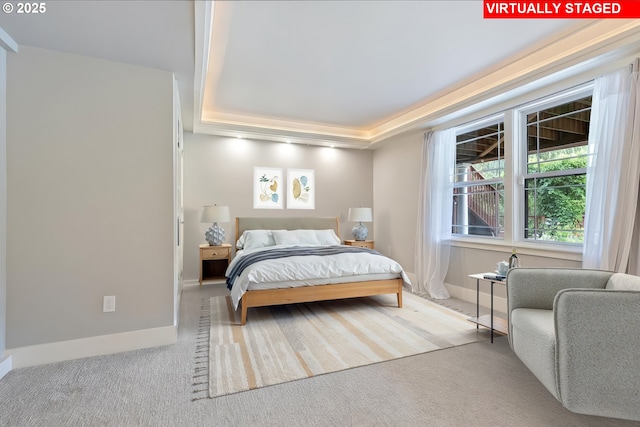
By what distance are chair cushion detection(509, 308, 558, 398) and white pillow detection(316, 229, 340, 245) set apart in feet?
10.1

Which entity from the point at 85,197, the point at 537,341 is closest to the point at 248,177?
the point at 85,197

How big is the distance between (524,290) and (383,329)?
1.27 meters

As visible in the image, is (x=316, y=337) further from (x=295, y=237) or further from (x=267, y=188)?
(x=267, y=188)

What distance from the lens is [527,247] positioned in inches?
129

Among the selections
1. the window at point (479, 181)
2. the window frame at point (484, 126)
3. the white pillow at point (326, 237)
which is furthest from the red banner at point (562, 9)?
the white pillow at point (326, 237)

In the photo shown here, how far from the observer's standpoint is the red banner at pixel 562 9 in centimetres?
227

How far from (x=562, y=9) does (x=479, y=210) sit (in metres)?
2.32

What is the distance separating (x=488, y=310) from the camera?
3.54 m

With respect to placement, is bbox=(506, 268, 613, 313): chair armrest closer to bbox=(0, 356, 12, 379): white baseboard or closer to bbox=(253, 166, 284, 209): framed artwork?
bbox=(0, 356, 12, 379): white baseboard

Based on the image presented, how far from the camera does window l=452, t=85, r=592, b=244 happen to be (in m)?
3.00

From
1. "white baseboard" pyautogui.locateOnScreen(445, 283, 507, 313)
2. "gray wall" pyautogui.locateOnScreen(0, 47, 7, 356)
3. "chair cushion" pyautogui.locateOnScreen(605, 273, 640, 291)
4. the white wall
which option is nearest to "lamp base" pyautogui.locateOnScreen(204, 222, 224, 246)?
"gray wall" pyautogui.locateOnScreen(0, 47, 7, 356)

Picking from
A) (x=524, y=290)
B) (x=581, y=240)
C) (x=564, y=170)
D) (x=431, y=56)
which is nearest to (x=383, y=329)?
(x=524, y=290)

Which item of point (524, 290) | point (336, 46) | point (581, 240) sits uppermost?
point (336, 46)

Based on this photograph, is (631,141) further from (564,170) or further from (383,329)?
(383,329)
